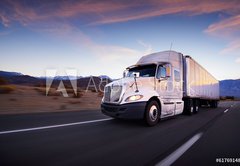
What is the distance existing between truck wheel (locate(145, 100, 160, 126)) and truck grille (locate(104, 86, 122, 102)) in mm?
1142

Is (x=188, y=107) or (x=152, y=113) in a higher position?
(x=152, y=113)

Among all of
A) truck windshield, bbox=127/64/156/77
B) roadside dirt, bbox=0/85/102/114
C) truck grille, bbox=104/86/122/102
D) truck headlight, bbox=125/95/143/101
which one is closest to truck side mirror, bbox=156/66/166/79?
truck windshield, bbox=127/64/156/77

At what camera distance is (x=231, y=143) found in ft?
14.9

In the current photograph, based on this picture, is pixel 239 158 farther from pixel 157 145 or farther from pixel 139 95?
pixel 139 95

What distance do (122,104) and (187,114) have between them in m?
6.07

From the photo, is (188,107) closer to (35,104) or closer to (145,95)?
(145,95)

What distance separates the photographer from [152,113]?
6727 mm

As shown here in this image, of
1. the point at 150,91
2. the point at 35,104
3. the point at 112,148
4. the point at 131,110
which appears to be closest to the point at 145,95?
the point at 150,91

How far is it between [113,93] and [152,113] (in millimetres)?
1616

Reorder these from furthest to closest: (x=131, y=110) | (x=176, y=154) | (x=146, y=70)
→ (x=146, y=70), (x=131, y=110), (x=176, y=154)

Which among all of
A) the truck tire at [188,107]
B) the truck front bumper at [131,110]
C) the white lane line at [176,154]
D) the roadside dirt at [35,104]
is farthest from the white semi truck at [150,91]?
the roadside dirt at [35,104]

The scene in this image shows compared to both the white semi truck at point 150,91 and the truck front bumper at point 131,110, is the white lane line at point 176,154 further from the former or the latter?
the white semi truck at point 150,91

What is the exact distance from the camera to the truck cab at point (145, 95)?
6.25 meters

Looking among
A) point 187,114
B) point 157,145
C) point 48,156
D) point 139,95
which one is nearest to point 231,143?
point 157,145
